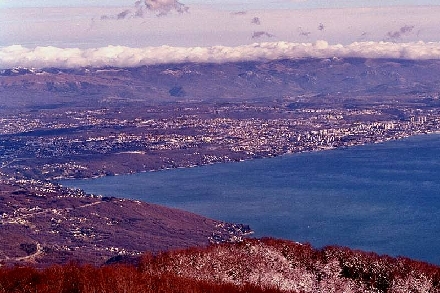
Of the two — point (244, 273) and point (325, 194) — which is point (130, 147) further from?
point (244, 273)

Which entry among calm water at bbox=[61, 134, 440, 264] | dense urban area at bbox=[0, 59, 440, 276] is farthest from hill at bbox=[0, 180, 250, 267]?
calm water at bbox=[61, 134, 440, 264]

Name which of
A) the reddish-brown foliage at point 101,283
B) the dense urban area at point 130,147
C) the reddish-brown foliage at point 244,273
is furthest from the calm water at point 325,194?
the reddish-brown foliage at point 101,283

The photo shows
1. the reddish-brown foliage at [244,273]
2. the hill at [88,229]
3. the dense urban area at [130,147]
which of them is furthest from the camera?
the dense urban area at [130,147]

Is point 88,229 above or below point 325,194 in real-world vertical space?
above

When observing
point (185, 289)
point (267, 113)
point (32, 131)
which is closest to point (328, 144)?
point (267, 113)

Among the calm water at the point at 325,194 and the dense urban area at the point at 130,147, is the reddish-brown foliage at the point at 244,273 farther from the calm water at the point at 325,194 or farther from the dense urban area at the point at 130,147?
Answer: the calm water at the point at 325,194

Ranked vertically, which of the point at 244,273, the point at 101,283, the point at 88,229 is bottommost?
the point at 88,229

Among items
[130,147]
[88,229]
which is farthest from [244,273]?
[130,147]

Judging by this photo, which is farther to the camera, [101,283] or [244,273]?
[244,273]

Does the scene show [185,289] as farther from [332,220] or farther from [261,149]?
[261,149]
